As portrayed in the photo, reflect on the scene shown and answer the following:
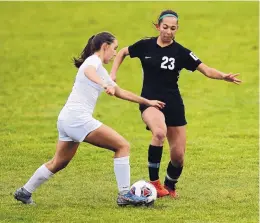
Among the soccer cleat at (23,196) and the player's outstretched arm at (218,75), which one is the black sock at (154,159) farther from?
the soccer cleat at (23,196)

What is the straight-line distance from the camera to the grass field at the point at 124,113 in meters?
13.1

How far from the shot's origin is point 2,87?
85.3ft

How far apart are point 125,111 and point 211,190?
874cm

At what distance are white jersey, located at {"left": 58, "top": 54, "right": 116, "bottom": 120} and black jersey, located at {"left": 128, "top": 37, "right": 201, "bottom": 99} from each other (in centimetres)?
116

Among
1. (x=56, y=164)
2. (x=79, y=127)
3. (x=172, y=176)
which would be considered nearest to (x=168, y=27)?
(x=79, y=127)

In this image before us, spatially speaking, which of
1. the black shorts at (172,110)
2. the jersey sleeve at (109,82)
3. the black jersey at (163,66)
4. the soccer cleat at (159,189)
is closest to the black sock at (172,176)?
the soccer cleat at (159,189)

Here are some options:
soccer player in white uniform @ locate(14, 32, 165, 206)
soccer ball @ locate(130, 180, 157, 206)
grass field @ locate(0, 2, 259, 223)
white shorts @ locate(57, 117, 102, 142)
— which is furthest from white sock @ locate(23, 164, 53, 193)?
soccer ball @ locate(130, 180, 157, 206)

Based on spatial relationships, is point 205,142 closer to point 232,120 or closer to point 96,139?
point 232,120

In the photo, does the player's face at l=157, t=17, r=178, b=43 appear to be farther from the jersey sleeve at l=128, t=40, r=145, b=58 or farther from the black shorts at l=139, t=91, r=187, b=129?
the black shorts at l=139, t=91, r=187, b=129

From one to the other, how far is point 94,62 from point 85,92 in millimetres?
403

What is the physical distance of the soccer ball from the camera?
42.4 ft

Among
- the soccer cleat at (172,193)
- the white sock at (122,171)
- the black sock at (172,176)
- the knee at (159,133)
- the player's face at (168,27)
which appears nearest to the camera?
the white sock at (122,171)

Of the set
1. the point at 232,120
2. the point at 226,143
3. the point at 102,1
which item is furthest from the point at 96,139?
the point at 102,1

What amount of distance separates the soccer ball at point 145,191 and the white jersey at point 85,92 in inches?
46.2
